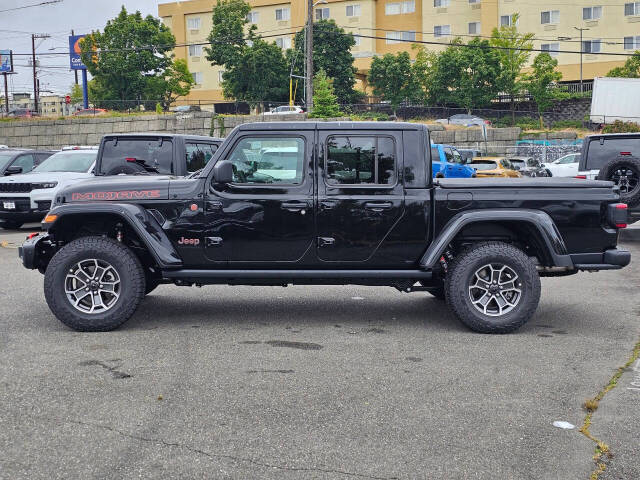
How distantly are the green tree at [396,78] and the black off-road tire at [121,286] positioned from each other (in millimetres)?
52934

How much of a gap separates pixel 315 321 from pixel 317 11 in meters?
73.7

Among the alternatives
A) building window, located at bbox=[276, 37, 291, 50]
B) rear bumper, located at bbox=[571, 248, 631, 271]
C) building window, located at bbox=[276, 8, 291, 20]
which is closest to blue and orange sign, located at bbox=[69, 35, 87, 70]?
building window, located at bbox=[276, 8, 291, 20]

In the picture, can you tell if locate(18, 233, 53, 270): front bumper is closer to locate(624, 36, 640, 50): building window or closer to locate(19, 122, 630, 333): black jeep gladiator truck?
locate(19, 122, 630, 333): black jeep gladiator truck

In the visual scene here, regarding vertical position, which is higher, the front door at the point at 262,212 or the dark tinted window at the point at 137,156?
the dark tinted window at the point at 137,156

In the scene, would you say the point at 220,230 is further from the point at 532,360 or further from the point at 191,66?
the point at 191,66

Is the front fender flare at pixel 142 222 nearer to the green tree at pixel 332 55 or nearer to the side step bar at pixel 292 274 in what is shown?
the side step bar at pixel 292 274

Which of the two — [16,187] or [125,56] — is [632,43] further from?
[16,187]

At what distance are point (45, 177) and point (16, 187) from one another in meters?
0.61

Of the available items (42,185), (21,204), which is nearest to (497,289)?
(42,185)

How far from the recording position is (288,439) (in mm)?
4227

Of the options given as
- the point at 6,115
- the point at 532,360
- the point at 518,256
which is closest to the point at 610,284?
the point at 518,256

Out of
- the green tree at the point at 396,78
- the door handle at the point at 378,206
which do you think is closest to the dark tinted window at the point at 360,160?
the door handle at the point at 378,206

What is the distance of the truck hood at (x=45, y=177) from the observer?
15547 millimetres

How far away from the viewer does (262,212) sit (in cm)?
683
